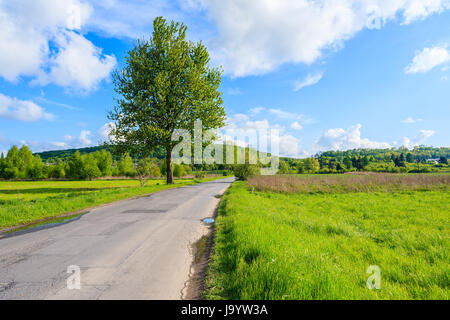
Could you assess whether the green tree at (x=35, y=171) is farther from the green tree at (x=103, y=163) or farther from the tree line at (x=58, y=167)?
the green tree at (x=103, y=163)

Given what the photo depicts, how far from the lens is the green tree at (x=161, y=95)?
21922 millimetres

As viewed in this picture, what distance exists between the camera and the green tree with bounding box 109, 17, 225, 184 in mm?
21922

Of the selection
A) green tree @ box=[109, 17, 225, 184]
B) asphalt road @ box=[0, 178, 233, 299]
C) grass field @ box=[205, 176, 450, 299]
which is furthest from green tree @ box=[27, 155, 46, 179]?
grass field @ box=[205, 176, 450, 299]

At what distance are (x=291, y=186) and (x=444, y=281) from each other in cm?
1752

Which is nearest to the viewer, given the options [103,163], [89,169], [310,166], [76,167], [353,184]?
[353,184]

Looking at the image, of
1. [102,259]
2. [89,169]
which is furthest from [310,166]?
[102,259]

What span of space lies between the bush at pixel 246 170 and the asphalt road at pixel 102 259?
90.4 feet

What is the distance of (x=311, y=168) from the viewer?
340ft

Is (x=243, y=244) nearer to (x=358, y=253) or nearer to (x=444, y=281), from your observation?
(x=358, y=253)

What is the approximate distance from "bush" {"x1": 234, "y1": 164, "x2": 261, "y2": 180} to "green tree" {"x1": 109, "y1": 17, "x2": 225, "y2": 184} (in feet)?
46.2

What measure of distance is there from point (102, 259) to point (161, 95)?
2034 centimetres

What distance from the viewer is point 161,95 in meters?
21.8

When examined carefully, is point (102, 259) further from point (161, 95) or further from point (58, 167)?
point (58, 167)

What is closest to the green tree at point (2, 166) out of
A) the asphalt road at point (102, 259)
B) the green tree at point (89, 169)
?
the green tree at point (89, 169)
